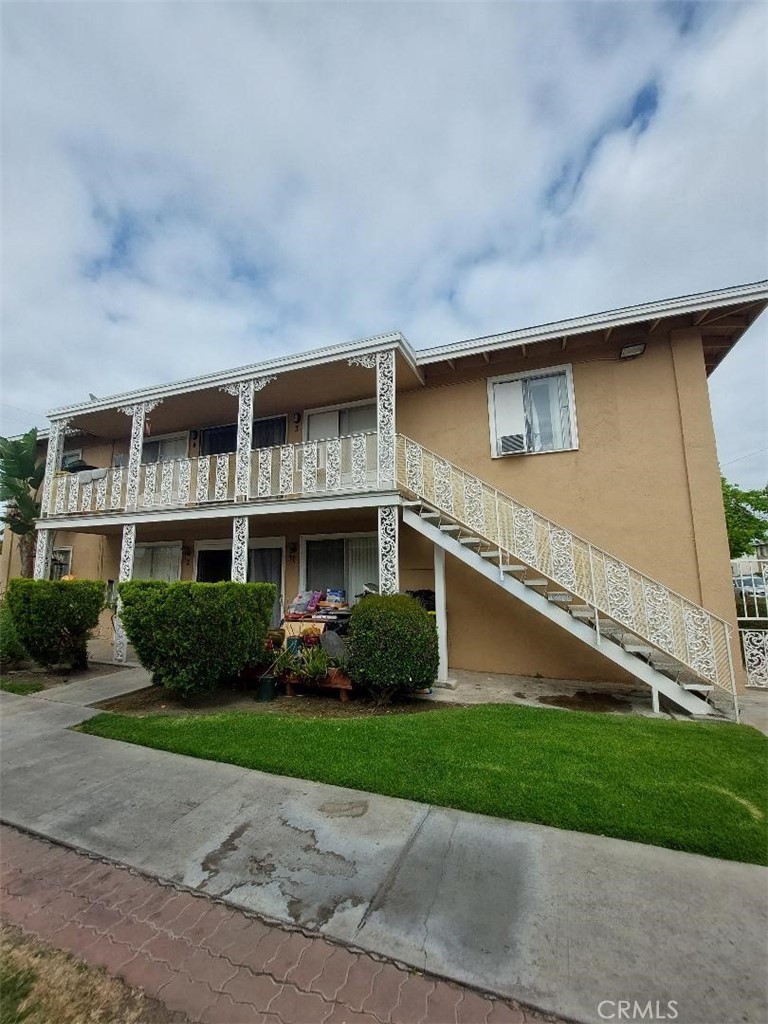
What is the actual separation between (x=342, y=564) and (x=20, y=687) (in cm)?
628

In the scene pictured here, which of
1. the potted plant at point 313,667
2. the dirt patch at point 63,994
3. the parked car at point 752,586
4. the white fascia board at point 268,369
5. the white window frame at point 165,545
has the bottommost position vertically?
the dirt patch at point 63,994

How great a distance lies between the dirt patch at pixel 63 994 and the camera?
191 centimetres

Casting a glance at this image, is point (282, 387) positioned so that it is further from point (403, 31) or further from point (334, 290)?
point (403, 31)

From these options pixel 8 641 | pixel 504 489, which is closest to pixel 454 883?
pixel 504 489

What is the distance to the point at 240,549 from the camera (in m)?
8.88

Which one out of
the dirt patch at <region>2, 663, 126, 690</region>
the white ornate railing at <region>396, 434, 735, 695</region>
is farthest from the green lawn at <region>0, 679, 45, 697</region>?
the white ornate railing at <region>396, 434, 735, 695</region>

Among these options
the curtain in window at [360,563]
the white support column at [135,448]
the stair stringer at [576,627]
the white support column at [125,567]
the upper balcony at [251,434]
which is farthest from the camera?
the white support column at [135,448]

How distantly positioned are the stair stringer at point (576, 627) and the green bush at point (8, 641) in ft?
27.7

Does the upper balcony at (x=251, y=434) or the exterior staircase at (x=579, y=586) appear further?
the upper balcony at (x=251, y=434)

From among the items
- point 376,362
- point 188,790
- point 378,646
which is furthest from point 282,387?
point 188,790

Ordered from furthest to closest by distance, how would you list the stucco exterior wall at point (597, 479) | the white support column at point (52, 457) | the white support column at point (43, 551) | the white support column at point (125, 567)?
the white support column at point (52, 457)
the white support column at point (43, 551)
the white support column at point (125, 567)
the stucco exterior wall at point (597, 479)

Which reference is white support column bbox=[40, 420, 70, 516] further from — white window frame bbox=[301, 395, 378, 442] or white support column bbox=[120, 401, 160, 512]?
white window frame bbox=[301, 395, 378, 442]

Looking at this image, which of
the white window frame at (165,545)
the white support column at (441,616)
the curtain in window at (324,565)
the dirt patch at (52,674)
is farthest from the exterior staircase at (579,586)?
the white window frame at (165,545)

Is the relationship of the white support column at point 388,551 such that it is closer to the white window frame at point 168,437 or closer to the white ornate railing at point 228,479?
the white ornate railing at point 228,479
